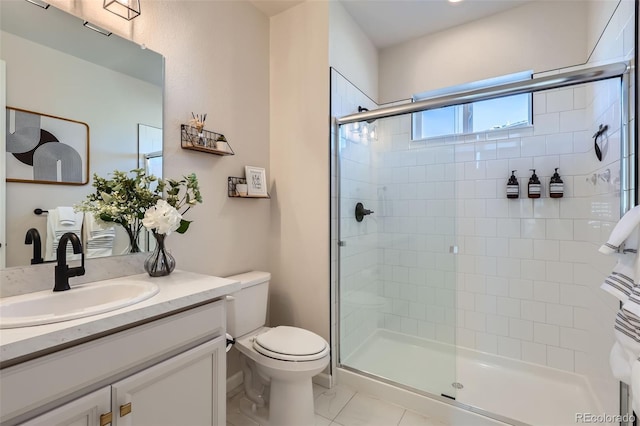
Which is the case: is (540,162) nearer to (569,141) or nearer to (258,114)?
(569,141)

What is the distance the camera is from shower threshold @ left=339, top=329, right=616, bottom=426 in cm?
174

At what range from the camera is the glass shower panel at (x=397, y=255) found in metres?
2.01

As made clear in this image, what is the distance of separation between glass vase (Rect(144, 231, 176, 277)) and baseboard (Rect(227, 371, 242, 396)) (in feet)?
3.14

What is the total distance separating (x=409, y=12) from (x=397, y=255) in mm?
1867

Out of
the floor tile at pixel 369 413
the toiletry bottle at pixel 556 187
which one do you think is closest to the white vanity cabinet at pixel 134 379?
the floor tile at pixel 369 413

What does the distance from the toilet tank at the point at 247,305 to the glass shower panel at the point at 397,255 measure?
0.58m

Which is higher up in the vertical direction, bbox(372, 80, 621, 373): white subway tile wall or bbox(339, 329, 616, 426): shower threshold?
bbox(372, 80, 621, 373): white subway tile wall

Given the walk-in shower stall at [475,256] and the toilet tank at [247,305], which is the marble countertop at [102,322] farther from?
the walk-in shower stall at [475,256]

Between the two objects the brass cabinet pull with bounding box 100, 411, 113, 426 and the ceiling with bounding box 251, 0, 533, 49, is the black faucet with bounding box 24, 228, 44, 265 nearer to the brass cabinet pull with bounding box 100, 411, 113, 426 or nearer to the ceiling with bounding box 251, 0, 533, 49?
the brass cabinet pull with bounding box 100, 411, 113, 426

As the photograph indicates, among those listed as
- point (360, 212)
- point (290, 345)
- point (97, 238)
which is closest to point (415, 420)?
point (290, 345)

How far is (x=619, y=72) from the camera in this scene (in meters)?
1.32

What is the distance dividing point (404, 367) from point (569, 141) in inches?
77.6

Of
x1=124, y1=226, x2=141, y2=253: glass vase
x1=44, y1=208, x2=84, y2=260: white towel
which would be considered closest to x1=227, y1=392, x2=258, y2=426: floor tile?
x1=124, y1=226, x2=141, y2=253: glass vase

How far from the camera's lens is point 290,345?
158 cm
